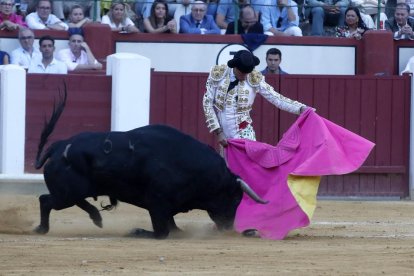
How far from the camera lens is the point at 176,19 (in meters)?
13.5

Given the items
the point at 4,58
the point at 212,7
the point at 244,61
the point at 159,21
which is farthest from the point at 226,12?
the point at 244,61

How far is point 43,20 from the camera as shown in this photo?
1304cm

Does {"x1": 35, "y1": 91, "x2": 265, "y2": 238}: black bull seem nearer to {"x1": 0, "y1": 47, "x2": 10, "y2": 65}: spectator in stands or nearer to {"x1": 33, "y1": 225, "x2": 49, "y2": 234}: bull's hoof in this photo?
{"x1": 33, "y1": 225, "x2": 49, "y2": 234}: bull's hoof

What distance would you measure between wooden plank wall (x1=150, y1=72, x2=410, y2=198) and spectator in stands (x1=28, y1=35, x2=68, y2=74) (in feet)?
3.69

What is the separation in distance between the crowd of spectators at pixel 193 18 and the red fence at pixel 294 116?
45 cm

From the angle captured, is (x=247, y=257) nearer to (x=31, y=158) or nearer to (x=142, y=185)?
(x=142, y=185)

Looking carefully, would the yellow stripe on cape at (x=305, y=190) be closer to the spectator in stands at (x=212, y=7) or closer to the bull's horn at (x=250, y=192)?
the bull's horn at (x=250, y=192)

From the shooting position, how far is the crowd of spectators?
1270 centimetres

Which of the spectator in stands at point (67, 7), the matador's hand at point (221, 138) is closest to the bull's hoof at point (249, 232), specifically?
the matador's hand at point (221, 138)

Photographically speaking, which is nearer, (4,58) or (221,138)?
(221,138)

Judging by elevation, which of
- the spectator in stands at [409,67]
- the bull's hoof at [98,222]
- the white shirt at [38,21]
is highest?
the white shirt at [38,21]

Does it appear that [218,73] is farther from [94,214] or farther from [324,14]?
[324,14]

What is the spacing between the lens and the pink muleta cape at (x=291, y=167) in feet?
27.4

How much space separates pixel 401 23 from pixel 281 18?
4.41 ft
